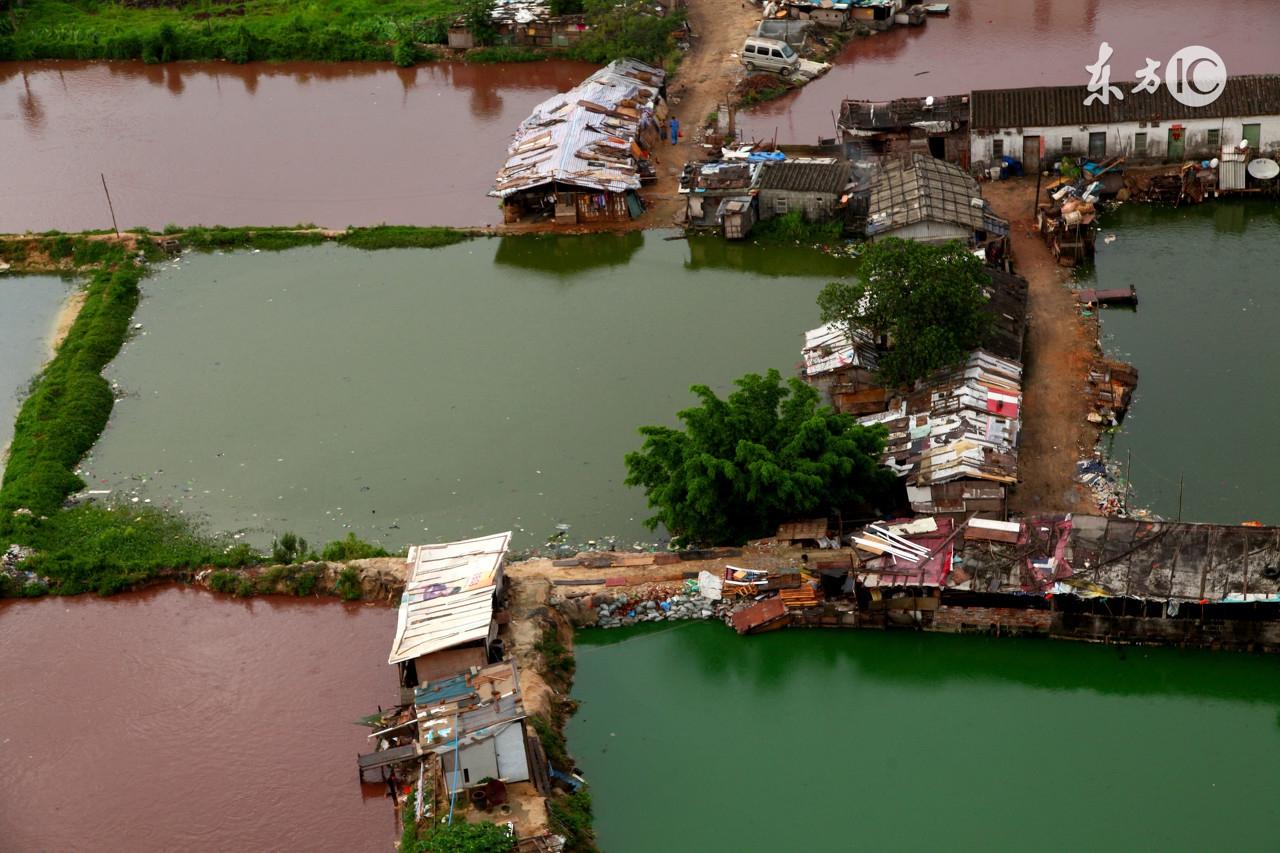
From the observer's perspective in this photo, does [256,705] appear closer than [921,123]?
Yes

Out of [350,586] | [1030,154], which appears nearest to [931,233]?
[1030,154]

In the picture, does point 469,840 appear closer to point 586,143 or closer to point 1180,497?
point 1180,497

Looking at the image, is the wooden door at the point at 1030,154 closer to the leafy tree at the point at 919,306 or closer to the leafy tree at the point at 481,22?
the leafy tree at the point at 919,306

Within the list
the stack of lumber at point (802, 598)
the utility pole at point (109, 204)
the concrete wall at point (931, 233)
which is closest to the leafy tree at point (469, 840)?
the stack of lumber at point (802, 598)

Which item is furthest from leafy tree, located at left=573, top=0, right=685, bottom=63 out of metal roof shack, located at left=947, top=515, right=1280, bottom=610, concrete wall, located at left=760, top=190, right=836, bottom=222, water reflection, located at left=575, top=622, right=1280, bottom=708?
metal roof shack, located at left=947, top=515, right=1280, bottom=610

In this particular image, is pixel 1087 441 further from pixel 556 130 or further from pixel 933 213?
pixel 556 130

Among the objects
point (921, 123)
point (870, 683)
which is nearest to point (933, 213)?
point (921, 123)
